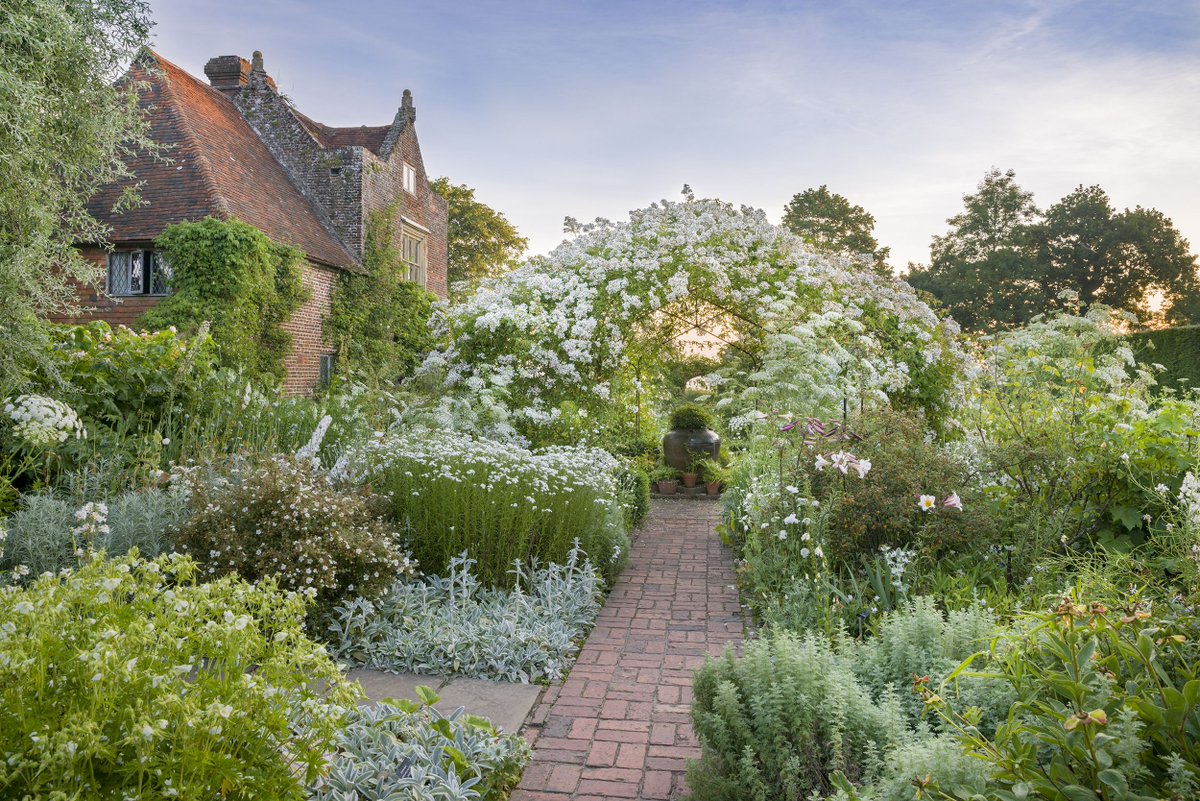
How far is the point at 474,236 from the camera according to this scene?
34750 millimetres

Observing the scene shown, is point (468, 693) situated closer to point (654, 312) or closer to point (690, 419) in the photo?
point (654, 312)

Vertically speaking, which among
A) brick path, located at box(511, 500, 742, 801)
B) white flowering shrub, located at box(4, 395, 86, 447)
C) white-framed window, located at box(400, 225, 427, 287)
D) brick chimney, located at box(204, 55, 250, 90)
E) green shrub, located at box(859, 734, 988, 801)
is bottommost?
brick path, located at box(511, 500, 742, 801)

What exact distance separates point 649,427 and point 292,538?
32.8 ft

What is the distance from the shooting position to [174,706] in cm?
166

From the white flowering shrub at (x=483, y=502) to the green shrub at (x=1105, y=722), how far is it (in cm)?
373

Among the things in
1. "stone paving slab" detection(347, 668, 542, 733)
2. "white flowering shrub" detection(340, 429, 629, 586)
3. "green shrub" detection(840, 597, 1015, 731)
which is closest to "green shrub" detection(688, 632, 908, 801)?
"green shrub" detection(840, 597, 1015, 731)

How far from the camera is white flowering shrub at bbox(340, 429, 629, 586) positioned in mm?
5195

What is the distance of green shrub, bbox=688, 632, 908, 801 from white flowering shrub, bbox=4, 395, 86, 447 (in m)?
4.39

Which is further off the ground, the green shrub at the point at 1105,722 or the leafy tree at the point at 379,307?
the leafy tree at the point at 379,307

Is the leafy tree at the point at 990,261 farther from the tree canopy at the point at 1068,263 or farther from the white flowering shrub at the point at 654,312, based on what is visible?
the white flowering shrub at the point at 654,312

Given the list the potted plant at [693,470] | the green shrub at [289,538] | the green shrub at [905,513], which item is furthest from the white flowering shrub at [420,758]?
the potted plant at [693,470]

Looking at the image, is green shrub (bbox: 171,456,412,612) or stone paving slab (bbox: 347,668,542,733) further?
green shrub (bbox: 171,456,412,612)

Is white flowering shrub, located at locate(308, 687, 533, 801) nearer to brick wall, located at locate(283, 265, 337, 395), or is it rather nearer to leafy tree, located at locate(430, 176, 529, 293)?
brick wall, located at locate(283, 265, 337, 395)

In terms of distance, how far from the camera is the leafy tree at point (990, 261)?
36.0m
